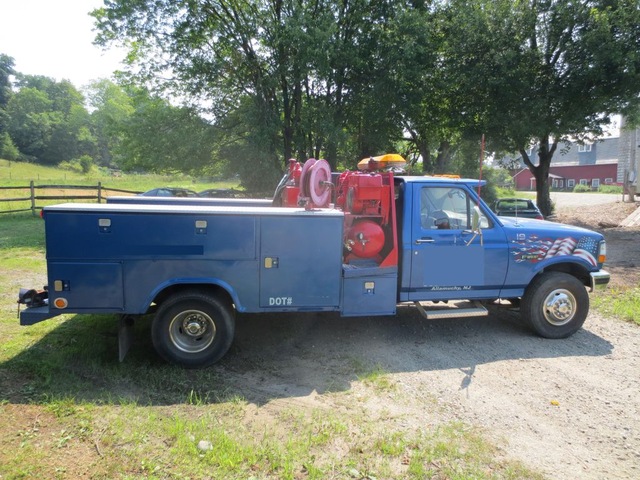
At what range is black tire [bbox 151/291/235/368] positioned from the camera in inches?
197

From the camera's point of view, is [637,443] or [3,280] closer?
[637,443]

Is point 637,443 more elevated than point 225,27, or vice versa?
point 225,27

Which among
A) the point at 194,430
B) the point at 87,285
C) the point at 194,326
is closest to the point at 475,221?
the point at 194,326

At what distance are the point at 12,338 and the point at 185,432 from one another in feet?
11.5

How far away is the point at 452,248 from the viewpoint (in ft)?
19.3

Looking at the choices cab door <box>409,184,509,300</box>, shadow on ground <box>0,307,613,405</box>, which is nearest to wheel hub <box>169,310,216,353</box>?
shadow on ground <box>0,307,613,405</box>

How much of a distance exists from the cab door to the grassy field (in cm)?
141

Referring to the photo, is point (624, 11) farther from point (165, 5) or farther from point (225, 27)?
point (165, 5)

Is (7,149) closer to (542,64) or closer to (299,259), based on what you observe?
(542,64)

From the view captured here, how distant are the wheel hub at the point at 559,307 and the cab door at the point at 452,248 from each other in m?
0.79

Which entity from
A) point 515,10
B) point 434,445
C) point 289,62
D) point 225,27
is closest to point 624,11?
point 515,10

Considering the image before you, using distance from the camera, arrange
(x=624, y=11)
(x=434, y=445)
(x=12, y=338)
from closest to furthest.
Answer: (x=434, y=445), (x=12, y=338), (x=624, y=11)

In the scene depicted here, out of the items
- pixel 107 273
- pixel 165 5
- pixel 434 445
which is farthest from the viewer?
pixel 165 5

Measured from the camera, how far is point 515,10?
1797cm
